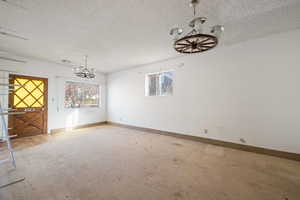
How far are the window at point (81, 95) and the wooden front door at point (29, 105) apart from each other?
31.4 inches

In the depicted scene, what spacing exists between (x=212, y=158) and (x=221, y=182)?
83 cm

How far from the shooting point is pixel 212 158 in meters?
2.68

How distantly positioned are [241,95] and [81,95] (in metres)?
6.15

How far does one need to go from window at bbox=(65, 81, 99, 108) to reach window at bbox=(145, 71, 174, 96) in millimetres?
2952

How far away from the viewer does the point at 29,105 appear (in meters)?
4.18

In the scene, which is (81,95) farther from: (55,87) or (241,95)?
(241,95)

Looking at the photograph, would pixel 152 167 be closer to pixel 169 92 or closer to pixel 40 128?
pixel 169 92

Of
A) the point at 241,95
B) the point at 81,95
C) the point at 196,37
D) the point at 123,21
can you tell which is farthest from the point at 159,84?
the point at 81,95

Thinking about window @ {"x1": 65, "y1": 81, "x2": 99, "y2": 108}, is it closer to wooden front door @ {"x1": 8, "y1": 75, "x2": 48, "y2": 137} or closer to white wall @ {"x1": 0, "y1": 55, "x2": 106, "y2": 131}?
white wall @ {"x1": 0, "y1": 55, "x2": 106, "y2": 131}

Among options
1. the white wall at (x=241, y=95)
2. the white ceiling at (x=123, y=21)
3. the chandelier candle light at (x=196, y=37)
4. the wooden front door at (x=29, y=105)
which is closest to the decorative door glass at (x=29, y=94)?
the wooden front door at (x=29, y=105)

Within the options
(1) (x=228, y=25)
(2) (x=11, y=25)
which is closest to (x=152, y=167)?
(1) (x=228, y=25)

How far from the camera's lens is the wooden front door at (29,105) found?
12.8 ft

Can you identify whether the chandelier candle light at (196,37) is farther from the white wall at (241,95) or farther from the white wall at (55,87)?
the white wall at (55,87)

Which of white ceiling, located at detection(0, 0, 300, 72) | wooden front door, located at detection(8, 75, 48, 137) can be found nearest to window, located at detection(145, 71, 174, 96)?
white ceiling, located at detection(0, 0, 300, 72)
